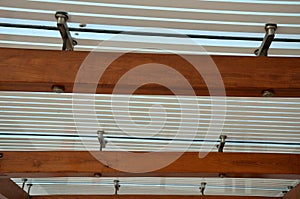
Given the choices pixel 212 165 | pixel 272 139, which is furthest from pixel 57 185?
pixel 272 139

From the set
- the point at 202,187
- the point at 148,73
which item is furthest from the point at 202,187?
the point at 148,73

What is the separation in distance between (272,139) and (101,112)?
2303mm

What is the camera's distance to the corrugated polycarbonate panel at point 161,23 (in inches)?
102

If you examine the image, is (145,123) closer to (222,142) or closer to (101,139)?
(101,139)

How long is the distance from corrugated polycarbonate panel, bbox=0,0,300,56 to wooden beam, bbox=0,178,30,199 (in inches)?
122

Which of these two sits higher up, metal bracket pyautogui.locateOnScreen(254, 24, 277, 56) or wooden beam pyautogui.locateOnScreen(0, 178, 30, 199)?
metal bracket pyautogui.locateOnScreen(254, 24, 277, 56)

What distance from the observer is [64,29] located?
2746mm

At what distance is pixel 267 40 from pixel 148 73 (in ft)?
3.27

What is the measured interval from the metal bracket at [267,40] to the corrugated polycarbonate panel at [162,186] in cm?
359

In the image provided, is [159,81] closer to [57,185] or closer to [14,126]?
[14,126]

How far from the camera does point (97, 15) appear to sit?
106 inches

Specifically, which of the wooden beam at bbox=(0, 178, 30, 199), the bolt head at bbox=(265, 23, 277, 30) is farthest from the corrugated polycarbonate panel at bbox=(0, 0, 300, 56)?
the wooden beam at bbox=(0, 178, 30, 199)

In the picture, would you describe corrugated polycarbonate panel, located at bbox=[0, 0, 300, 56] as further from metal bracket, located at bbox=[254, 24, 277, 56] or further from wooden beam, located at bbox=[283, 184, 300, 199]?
wooden beam, located at bbox=[283, 184, 300, 199]

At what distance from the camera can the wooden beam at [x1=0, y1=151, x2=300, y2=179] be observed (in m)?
4.34
